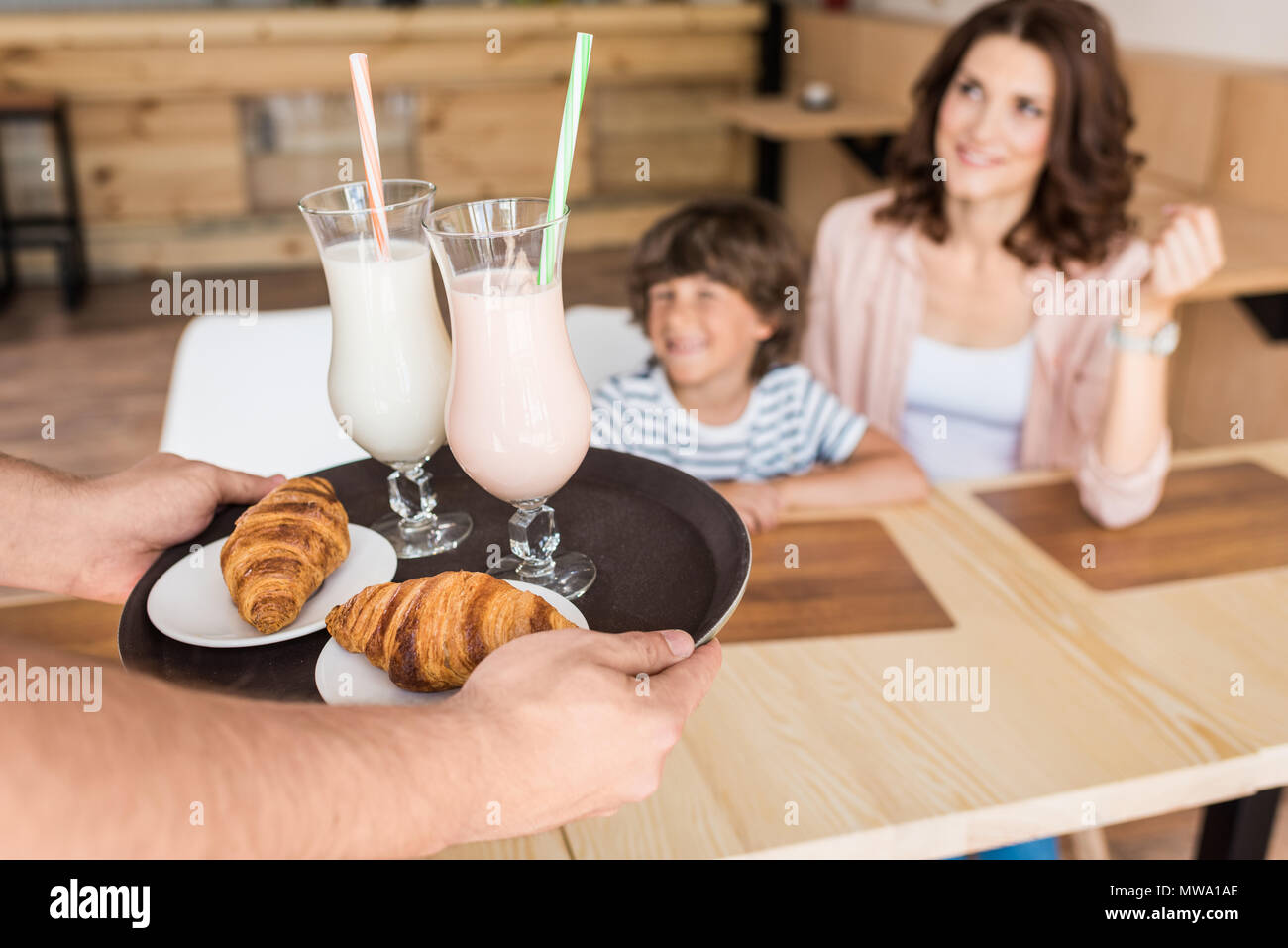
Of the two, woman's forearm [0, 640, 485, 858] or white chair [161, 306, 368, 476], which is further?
→ white chair [161, 306, 368, 476]

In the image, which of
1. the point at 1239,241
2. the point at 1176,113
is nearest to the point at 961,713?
the point at 1239,241

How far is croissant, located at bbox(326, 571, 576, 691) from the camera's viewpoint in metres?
0.73

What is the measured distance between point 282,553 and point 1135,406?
3.84ft

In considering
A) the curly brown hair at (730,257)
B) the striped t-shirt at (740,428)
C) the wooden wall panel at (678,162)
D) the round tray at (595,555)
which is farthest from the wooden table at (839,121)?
the round tray at (595,555)

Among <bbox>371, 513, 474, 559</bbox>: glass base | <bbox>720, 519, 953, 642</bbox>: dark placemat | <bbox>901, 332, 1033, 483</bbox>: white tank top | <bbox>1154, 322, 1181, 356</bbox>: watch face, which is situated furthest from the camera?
<bbox>901, 332, 1033, 483</bbox>: white tank top

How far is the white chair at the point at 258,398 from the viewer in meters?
1.75

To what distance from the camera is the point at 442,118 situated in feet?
17.7

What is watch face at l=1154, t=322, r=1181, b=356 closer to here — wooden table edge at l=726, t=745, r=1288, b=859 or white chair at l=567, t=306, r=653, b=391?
wooden table edge at l=726, t=745, r=1288, b=859

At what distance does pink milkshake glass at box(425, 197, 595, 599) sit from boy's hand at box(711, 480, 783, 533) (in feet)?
1.38

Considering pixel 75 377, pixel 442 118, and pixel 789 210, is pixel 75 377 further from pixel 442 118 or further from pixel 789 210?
pixel 789 210

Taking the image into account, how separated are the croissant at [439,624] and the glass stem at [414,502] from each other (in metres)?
0.23

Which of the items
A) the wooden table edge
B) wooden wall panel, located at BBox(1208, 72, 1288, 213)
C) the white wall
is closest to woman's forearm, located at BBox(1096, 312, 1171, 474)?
the wooden table edge

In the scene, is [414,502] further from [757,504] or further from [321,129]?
[321,129]

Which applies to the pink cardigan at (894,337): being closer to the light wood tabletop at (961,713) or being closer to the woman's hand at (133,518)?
the light wood tabletop at (961,713)
